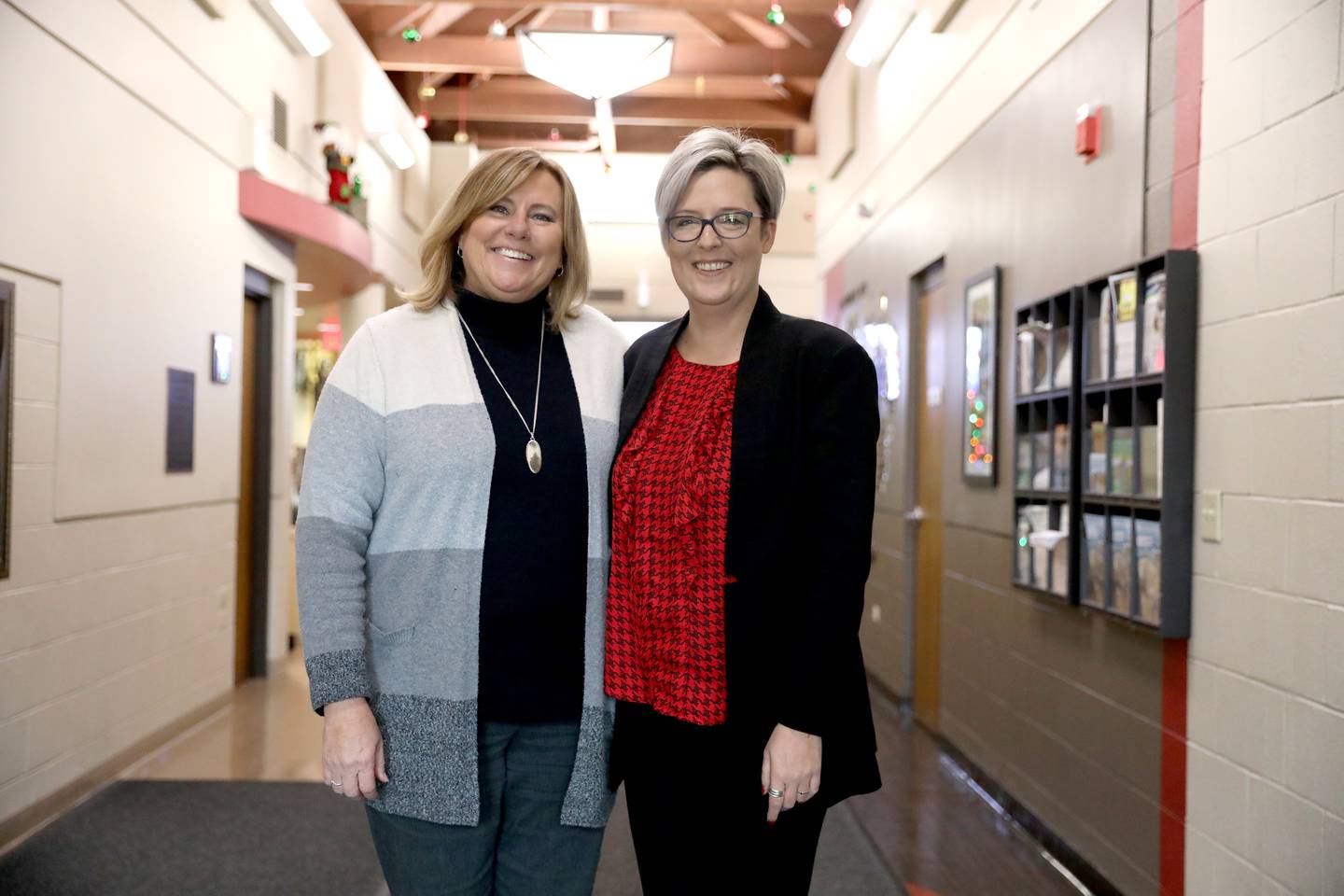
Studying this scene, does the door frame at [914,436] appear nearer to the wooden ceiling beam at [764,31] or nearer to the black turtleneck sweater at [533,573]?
the wooden ceiling beam at [764,31]

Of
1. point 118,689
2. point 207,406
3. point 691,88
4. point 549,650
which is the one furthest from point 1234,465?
point 691,88

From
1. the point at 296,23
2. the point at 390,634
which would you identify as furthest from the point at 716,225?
the point at 296,23

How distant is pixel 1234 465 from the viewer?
238 cm

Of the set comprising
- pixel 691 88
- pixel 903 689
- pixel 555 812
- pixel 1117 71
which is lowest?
pixel 903 689

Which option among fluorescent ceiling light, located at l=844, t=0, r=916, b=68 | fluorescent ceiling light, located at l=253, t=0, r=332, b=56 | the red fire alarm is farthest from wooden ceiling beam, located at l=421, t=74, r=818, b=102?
the red fire alarm

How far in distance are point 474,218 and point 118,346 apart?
287cm

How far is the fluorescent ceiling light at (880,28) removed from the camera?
515cm

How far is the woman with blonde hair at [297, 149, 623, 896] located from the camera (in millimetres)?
1507

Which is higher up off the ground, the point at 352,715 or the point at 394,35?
the point at 394,35

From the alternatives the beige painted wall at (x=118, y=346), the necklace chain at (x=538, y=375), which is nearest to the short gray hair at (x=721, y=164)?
the necklace chain at (x=538, y=375)

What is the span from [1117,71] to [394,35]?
21.1ft

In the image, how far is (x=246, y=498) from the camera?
586 cm

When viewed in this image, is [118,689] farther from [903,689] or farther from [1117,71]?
[1117,71]

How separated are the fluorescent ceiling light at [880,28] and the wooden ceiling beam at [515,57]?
2.34 m
